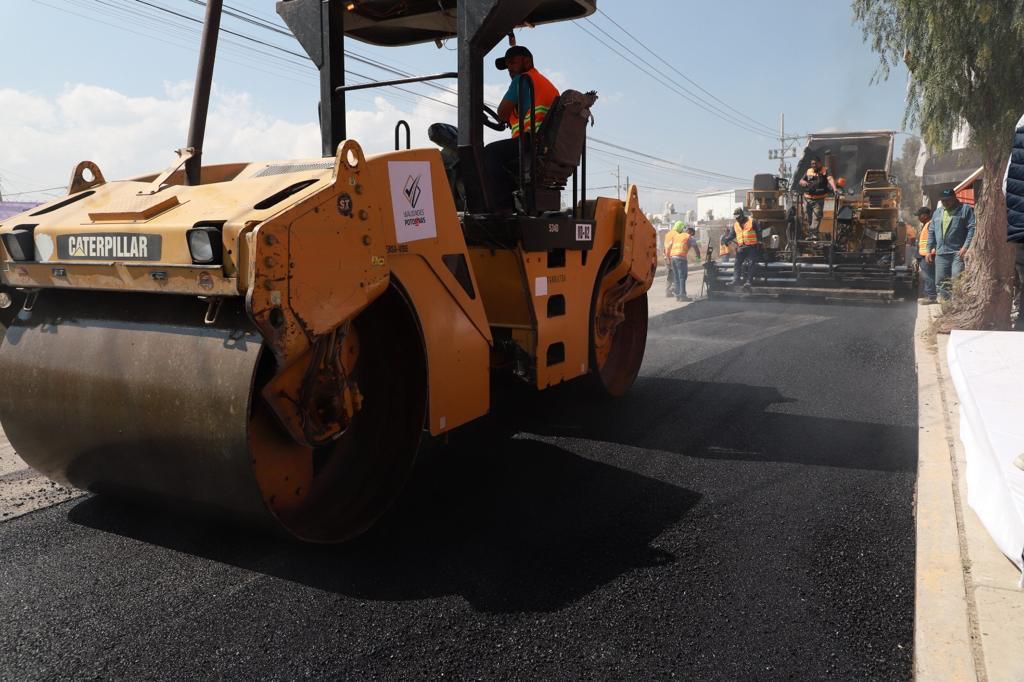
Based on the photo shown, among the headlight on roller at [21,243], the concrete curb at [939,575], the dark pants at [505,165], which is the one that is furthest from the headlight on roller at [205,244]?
the concrete curb at [939,575]

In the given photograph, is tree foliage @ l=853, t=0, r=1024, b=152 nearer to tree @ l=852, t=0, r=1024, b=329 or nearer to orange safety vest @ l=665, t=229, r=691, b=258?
tree @ l=852, t=0, r=1024, b=329

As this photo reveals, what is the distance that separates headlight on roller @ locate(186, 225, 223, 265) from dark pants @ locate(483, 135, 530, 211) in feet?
6.66

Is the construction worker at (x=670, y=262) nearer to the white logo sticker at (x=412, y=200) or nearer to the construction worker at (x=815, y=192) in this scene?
the construction worker at (x=815, y=192)

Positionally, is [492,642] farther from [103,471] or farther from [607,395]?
[607,395]

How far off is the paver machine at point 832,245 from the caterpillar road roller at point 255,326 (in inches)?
396

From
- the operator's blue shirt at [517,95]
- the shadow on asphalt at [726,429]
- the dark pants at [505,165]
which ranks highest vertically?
the operator's blue shirt at [517,95]

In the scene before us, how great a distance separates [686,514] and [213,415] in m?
2.08

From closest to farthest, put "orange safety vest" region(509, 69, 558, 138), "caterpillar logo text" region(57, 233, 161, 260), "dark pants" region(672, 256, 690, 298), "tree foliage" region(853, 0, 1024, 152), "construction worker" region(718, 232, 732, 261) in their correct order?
"caterpillar logo text" region(57, 233, 161, 260) < "orange safety vest" region(509, 69, 558, 138) < "tree foliage" region(853, 0, 1024, 152) < "dark pants" region(672, 256, 690, 298) < "construction worker" region(718, 232, 732, 261)

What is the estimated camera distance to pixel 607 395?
5605 mm

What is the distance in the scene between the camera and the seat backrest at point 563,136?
4406 mm

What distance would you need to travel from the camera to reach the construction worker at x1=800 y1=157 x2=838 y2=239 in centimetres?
1393

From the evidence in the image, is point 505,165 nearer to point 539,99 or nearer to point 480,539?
point 539,99

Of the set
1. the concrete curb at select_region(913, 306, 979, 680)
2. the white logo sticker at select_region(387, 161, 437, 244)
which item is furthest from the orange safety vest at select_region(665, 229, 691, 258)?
the white logo sticker at select_region(387, 161, 437, 244)

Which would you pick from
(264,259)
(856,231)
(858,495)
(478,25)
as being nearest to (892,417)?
(858,495)
